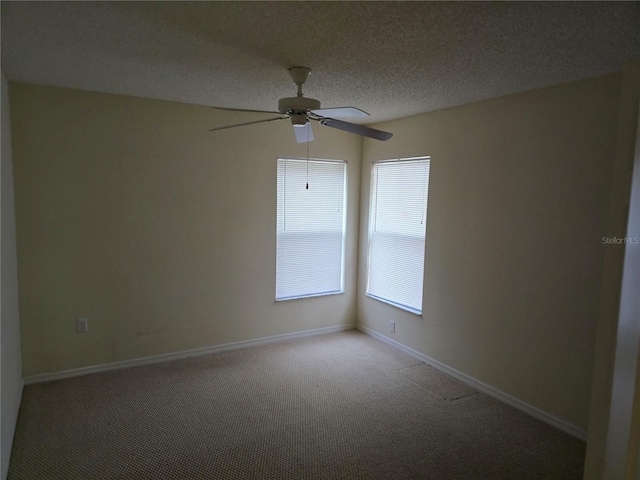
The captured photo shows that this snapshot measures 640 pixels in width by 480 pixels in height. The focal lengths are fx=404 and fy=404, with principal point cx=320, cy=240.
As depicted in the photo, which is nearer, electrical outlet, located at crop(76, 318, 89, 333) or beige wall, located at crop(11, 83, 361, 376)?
beige wall, located at crop(11, 83, 361, 376)

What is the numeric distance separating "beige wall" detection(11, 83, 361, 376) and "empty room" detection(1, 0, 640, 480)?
0.8 inches

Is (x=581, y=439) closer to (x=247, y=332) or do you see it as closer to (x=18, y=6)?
(x=247, y=332)

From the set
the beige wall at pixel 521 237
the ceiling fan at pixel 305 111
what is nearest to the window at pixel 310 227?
the beige wall at pixel 521 237

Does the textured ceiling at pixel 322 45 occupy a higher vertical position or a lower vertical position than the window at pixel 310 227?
higher

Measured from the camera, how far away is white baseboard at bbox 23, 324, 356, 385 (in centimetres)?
344

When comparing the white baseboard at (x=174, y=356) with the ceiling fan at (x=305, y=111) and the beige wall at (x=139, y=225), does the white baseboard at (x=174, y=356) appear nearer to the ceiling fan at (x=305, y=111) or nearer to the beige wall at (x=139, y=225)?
the beige wall at (x=139, y=225)

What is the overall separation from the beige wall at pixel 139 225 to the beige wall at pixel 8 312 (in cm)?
19

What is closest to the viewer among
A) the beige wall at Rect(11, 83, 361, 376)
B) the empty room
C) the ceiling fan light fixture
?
the empty room

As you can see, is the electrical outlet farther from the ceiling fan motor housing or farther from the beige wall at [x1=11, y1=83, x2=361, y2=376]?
the ceiling fan motor housing

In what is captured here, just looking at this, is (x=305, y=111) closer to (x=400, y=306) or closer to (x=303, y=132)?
(x=303, y=132)

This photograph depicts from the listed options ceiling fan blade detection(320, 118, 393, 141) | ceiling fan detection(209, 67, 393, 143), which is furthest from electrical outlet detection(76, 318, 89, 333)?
ceiling fan blade detection(320, 118, 393, 141)

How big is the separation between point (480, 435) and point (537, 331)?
0.88 meters

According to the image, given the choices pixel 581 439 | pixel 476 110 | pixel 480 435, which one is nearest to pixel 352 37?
pixel 476 110

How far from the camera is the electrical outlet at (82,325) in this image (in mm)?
3527
